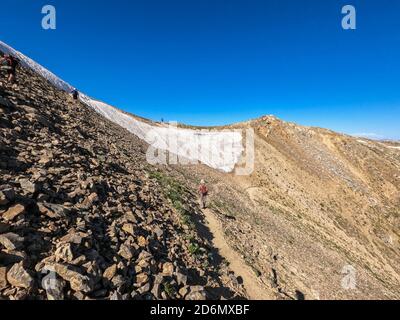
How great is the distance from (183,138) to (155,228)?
35621mm

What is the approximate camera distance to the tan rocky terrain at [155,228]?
9148 millimetres

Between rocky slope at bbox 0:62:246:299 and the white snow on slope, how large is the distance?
A: 73.1ft

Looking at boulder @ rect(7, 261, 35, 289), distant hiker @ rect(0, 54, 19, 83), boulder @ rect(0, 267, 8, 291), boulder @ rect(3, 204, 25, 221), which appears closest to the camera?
boulder @ rect(0, 267, 8, 291)

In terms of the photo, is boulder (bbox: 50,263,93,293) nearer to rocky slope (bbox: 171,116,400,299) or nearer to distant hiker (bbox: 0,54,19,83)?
rocky slope (bbox: 171,116,400,299)

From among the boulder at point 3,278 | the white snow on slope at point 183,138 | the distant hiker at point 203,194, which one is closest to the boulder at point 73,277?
the boulder at point 3,278

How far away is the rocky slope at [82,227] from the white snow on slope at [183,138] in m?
22.3

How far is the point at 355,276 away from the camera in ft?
91.0

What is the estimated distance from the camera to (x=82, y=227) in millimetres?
10633

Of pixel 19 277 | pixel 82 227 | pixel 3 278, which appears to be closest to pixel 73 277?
pixel 19 277

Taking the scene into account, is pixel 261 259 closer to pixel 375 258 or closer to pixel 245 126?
pixel 375 258

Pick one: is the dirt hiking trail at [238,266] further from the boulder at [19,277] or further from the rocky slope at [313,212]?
the boulder at [19,277]

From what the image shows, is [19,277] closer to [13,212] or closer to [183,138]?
[13,212]

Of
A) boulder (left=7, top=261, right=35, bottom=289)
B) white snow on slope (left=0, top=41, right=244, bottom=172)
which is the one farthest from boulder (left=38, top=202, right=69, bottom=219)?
white snow on slope (left=0, top=41, right=244, bottom=172)

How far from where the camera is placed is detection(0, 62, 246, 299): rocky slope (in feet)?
27.7
